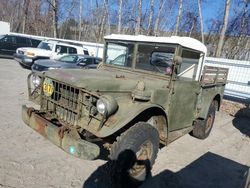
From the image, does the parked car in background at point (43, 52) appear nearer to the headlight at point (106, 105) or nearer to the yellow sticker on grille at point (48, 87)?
the yellow sticker on grille at point (48, 87)

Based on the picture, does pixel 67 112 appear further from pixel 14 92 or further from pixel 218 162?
pixel 14 92

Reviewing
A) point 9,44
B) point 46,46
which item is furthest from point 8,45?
point 46,46

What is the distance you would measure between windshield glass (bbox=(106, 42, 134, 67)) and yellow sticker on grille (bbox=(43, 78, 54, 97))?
1462 mm

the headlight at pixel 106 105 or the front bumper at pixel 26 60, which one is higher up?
the headlight at pixel 106 105

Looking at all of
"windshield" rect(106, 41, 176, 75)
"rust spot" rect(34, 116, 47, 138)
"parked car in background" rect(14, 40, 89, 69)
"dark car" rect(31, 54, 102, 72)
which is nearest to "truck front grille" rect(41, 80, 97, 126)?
"rust spot" rect(34, 116, 47, 138)

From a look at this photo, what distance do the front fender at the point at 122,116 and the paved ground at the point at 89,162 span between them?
955mm

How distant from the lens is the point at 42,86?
433 centimetres

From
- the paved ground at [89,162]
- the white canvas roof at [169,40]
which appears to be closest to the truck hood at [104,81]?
the white canvas roof at [169,40]

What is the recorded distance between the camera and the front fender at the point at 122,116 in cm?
334

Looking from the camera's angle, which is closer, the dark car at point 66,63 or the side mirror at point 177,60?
the side mirror at point 177,60

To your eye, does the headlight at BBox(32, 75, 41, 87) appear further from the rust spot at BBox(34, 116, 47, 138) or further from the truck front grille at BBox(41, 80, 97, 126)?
the rust spot at BBox(34, 116, 47, 138)

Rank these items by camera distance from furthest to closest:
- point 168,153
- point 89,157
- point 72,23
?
point 72,23 → point 168,153 → point 89,157

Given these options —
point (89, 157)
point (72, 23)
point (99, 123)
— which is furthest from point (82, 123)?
point (72, 23)

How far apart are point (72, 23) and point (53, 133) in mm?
39122
